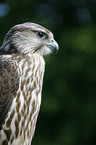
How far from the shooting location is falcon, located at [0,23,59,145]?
8.49 ft

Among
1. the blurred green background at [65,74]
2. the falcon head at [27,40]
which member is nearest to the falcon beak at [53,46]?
the falcon head at [27,40]

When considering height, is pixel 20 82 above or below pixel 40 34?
below

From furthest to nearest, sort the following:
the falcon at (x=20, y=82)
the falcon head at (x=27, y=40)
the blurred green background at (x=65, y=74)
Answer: the blurred green background at (x=65, y=74)
the falcon head at (x=27, y=40)
the falcon at (x=20, y=82)

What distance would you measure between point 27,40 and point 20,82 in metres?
0.48

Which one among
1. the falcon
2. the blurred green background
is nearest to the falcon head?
the falcon

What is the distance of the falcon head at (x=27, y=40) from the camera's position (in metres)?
2.87

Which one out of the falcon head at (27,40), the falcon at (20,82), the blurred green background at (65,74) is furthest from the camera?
the blurred green background at (65,74)

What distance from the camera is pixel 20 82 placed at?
8.66 ft

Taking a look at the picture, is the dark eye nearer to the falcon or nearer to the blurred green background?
the falcon

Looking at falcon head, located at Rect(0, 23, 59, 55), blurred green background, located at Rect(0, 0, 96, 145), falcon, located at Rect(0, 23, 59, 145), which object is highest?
falcon head, located at Rect(0, 23, 59, 55)

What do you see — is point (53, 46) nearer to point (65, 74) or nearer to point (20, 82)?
point (20, 82)

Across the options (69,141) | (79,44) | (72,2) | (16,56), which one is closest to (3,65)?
(16,56)

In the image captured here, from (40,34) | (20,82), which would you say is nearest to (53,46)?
(40,34)

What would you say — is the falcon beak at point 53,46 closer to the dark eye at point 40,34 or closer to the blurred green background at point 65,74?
the dark eye at point 40,34
